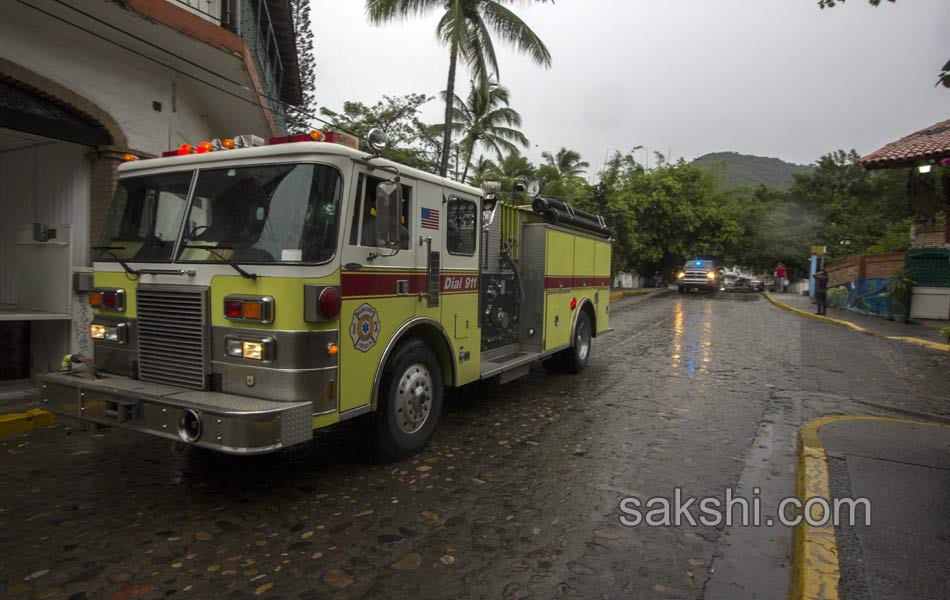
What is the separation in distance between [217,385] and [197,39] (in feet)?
17.7

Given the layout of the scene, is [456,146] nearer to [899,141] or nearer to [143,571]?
[899,141]

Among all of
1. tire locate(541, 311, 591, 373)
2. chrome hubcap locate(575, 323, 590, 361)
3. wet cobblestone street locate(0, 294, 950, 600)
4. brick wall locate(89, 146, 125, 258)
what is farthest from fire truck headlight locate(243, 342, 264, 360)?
chrome hubcap locate(575, 323, 590, 361)

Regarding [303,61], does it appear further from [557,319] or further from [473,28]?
[557,319]

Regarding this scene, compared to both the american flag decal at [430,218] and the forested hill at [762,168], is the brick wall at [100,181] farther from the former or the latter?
the forested hill at [762,168]

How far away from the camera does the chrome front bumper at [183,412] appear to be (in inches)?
135

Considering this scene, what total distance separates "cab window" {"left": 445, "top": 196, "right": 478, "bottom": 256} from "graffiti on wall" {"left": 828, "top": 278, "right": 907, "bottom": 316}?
16.0m

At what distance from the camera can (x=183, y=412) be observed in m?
3.58

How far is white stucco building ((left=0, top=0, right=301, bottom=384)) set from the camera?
6.46 m

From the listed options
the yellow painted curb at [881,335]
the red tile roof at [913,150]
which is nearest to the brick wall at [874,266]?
the yellow painted curb at [881,335]

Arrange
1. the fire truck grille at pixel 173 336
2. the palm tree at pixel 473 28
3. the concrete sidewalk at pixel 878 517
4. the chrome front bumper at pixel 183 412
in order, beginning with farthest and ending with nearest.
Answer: the palm tree at pixel 473 28, the fire truck grille at pixel 173 336, the chrome front bumper at pixel 183 412, the concrete sidewalk at pixel 878 517

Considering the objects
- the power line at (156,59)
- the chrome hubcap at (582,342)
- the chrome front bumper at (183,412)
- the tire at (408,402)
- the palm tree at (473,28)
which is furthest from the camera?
the palm tree at (473,28)

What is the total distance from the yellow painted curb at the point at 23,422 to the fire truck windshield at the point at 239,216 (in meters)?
2.16

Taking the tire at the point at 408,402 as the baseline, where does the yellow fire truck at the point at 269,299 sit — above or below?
above

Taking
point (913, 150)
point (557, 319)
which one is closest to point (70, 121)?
point (557, 319)
